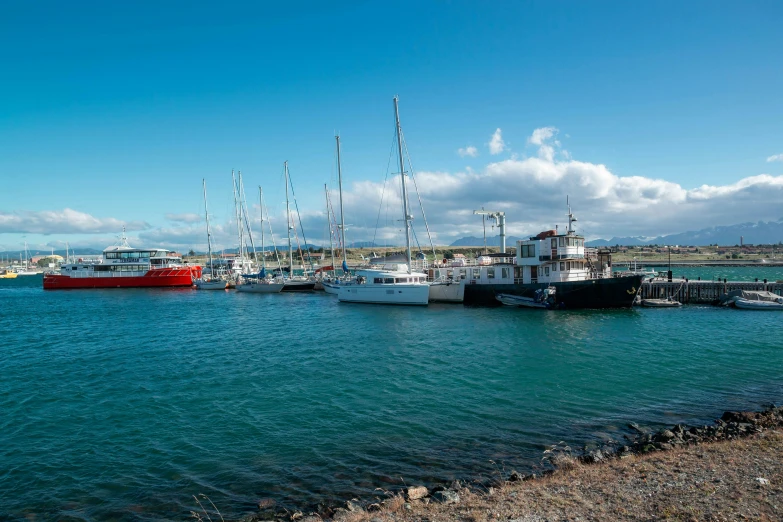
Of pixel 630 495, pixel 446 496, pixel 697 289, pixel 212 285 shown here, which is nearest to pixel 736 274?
pixel 697 289

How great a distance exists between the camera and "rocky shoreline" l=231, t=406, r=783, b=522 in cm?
1030

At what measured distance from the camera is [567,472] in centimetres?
1213

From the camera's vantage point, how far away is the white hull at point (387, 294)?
5144 centimetres

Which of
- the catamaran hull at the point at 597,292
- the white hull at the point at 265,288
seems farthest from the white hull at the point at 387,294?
the white hull at the point at 265,288

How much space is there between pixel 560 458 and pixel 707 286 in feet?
156

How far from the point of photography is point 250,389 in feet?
71.9

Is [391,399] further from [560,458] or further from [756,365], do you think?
[756,365]

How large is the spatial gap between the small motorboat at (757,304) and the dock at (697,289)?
358cm

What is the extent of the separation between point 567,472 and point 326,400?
1083cm

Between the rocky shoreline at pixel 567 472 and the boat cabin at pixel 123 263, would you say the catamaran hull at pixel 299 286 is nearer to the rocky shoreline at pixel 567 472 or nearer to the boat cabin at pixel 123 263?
the boat cabin at pixel 123 263

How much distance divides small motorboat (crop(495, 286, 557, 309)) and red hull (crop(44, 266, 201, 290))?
66.9 m

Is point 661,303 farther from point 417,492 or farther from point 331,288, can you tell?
point 417,492

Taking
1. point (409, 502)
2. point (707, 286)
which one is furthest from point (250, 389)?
point (707, 286)

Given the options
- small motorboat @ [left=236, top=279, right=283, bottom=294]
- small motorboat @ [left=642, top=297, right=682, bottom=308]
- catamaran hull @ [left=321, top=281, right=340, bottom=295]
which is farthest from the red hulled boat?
small motorboat @ [left=642, top=297, right=682, bottom=308]
